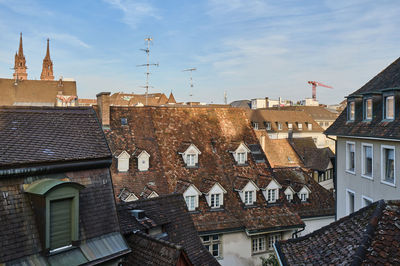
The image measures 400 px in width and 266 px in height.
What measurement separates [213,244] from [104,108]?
1188cm

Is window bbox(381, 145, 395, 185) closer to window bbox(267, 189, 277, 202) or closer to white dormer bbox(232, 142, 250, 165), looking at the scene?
window bbox(267, 189, 277, 202)

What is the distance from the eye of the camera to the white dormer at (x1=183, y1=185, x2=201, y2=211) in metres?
21.6

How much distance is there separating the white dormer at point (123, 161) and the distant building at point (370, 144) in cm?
1362

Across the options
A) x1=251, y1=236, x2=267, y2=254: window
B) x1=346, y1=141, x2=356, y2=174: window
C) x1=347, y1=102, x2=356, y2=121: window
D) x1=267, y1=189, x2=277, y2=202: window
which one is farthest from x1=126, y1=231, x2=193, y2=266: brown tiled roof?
x1=347, y1=102, x2=356, y2=121: window

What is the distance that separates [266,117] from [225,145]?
144ft

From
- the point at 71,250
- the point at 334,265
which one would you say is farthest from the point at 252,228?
the point at 71,250

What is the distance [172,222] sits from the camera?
12180mm

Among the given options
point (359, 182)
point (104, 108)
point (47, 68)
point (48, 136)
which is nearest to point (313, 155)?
point (359, 182)

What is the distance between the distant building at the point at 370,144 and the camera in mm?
17188

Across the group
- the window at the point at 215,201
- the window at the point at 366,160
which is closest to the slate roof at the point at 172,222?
the window at the point at 215,201

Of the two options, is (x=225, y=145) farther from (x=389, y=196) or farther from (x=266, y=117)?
(x=266, y=117)

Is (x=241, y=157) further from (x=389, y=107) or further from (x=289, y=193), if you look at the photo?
(x=389, y=107)

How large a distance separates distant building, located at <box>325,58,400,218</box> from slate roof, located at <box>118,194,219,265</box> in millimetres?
10707

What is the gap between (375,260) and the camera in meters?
7.26
